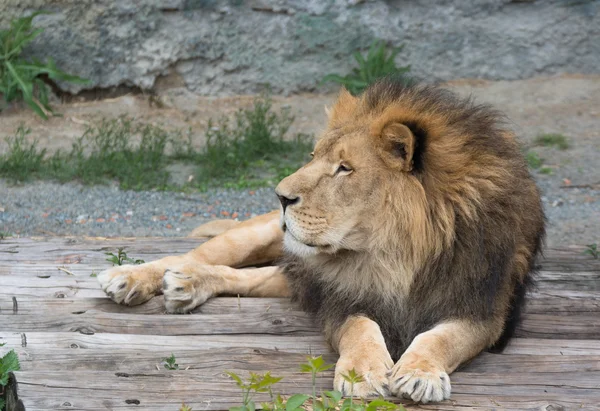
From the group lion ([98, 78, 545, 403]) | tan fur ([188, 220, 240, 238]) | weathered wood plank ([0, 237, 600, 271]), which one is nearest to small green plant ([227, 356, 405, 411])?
lion ([98, 78, 545, 403])

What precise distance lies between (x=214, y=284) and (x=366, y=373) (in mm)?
1095

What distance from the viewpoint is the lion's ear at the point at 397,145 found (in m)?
3.06

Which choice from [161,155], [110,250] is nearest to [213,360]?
[110,250]

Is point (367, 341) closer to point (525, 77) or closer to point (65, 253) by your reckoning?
point (65, 253)

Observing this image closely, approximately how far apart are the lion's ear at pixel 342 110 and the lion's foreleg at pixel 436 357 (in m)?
0.83

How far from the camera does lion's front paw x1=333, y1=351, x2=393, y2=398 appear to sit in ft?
8.97

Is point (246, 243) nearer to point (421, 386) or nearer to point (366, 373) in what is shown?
point (366, 373)

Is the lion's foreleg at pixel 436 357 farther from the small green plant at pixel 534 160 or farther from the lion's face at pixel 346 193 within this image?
the small green plant at pixel 534 160

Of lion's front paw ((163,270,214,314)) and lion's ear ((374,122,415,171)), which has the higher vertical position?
lion's ear ((374,122,415,171))

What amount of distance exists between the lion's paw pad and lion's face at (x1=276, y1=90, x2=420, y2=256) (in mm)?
543

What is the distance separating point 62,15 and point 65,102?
804mm

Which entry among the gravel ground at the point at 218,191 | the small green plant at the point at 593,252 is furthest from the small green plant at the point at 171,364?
the gravel ground at the point at 218,191

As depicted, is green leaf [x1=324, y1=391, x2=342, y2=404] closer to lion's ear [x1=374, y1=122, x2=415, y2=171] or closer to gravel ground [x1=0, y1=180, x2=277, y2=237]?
lion's ear [x1=374, y1=122, x2=415, y2=171]

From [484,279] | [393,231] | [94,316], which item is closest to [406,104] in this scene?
[393,231]
